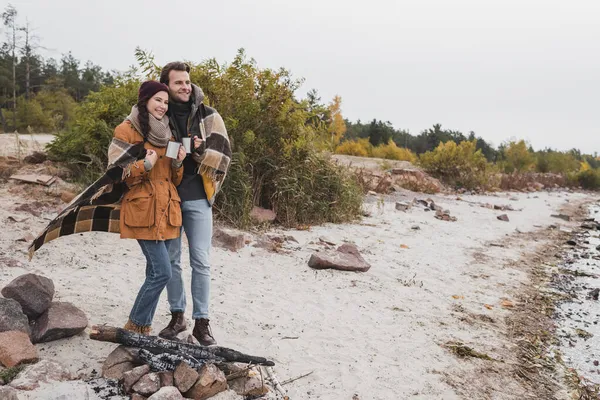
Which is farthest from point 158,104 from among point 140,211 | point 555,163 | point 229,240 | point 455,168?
point 555,163

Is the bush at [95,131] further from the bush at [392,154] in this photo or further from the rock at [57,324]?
the bush at [392,154]

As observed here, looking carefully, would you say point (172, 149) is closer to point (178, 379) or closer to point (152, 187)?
point (152, 187)

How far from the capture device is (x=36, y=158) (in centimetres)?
862

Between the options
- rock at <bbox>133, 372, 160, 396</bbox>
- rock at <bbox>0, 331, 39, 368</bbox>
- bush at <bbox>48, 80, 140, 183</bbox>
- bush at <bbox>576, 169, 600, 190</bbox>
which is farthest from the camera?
bush at <bbox>576, 169, 600, 190</bbox>

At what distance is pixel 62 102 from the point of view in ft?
105

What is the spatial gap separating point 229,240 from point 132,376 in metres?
3.82

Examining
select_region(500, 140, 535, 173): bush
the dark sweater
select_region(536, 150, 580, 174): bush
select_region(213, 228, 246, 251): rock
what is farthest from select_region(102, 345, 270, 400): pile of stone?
select_region(536, 150, 580, 174): bush

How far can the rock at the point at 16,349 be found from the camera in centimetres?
306

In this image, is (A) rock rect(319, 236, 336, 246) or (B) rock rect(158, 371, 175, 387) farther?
(A) rock rect(319, 236, 336, 246)

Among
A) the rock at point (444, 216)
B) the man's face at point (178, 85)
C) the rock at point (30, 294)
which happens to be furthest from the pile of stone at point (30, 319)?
the rock at point (444, 216)

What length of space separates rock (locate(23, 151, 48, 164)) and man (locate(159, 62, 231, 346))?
20.7 ft

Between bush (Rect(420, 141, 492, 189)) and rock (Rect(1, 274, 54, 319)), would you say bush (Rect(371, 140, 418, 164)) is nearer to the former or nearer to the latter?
bush (Rect(420, 141, 492, 189))

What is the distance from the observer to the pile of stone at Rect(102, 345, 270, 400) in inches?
115

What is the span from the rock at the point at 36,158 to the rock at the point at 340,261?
535 centimetres
